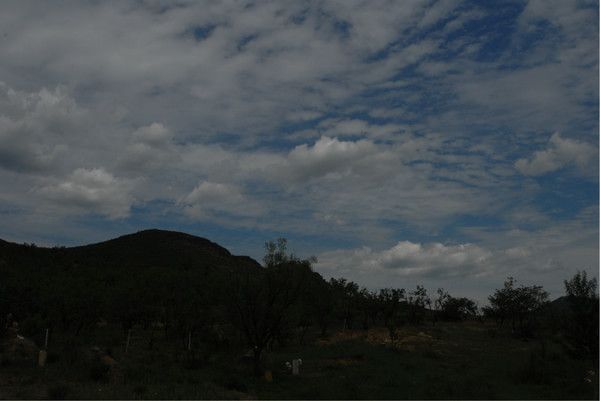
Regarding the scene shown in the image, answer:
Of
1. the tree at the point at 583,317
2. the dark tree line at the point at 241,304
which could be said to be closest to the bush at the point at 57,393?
the dark tree line at the point at 241,304

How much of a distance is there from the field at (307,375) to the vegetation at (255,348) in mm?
87

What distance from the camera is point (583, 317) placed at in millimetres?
27219

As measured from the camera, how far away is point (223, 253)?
13512cm

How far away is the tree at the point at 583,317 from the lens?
2684 cm

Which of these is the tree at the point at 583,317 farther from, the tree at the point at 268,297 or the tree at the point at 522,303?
the tree at the point at 522,303

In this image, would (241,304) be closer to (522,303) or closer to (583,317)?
(583,317)

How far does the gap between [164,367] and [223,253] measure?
106 m

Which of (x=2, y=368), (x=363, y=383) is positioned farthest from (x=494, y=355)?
(x=2, y=368)

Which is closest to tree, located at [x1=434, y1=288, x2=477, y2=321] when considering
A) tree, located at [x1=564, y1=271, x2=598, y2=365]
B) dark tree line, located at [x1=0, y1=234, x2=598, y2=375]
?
dark tree line, located at [x1=0, y1=234, x2=598, y2=375]

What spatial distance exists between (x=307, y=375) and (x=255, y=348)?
3412 mm

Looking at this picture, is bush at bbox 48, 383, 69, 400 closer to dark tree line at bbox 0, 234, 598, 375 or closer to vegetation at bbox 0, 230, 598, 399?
vegetation at bbox 0, 230, 598, 399

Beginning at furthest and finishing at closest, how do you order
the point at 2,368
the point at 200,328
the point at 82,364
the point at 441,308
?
the point at 441,308
the point at 200,328
the point at 82,364
the point at 2,368

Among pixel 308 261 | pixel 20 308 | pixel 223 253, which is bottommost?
pixel 20 308

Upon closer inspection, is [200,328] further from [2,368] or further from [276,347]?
[2,368]
